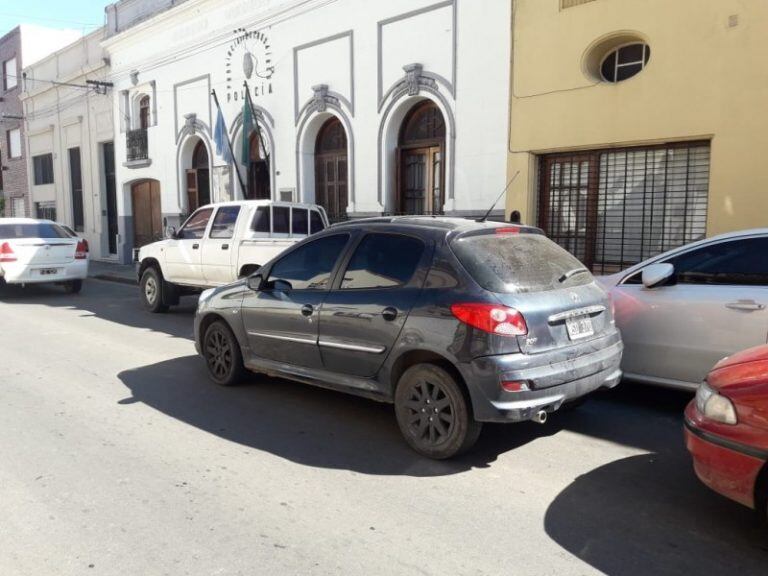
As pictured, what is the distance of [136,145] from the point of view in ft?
66.8

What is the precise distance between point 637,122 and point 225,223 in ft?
20.6

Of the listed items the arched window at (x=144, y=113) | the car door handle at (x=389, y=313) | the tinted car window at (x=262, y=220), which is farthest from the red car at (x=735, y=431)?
the arched window at (x=144, y=113)

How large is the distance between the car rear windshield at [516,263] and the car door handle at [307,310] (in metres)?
1.39

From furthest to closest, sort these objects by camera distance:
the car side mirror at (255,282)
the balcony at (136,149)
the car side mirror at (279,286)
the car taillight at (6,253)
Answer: the balcony at (136,149) → the car taillight at (6,253) → the car side mirror at (255,282) → the car side mirror at (279,286)

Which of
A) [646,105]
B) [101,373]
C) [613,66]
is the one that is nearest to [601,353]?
[101,373]

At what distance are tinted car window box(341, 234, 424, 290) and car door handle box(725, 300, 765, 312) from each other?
2503 mm

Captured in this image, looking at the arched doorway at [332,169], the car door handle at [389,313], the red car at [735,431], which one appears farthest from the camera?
the arched doorway at [332,169]

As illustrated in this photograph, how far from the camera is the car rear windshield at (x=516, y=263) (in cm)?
430

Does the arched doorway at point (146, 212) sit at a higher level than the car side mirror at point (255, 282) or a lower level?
higher

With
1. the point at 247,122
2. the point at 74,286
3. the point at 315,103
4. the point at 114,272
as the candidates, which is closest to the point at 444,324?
the point at 315,103

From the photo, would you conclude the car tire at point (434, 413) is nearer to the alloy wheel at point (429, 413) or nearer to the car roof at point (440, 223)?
the alloy wheel at point (429, 413)

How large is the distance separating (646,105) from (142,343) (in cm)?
766

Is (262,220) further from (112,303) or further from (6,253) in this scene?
(6,253)

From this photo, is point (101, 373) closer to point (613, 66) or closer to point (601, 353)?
point (601, 353)
